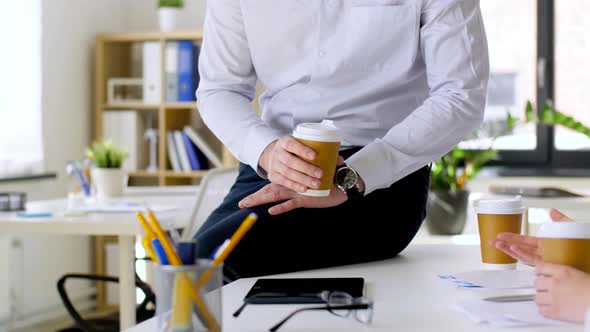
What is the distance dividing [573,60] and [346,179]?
4423 millimetres

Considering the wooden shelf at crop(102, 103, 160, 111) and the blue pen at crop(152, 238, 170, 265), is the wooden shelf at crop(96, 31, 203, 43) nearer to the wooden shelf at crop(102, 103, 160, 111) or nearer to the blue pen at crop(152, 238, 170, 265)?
the wooden shelf at crop(102, 103, 160, 111)

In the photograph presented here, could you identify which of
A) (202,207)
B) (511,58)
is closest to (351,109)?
(202,207)

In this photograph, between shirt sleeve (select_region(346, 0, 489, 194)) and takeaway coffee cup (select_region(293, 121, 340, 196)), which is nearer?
takeaway coffee cup (select_region(293, 121, 340, 196))

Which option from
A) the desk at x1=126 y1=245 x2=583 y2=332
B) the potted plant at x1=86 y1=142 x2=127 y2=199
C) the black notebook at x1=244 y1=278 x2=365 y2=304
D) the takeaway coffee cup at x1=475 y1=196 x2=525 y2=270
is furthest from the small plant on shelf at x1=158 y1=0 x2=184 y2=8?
the black notebook at x1=244 y1=278 x2=365 y2=304

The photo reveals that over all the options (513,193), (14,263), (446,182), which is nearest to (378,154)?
(513,193)

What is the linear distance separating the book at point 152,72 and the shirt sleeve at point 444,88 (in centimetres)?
401

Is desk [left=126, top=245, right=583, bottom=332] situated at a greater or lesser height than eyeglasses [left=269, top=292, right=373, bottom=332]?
lesser

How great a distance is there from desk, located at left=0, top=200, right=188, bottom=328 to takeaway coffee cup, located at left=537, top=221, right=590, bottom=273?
1927 millimetres

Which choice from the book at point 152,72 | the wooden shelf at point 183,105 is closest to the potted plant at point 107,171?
the wooden shelf at point 183,105

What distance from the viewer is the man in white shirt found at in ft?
5.22

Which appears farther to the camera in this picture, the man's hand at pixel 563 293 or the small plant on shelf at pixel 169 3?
the small plant on shelf at pixel 169 3

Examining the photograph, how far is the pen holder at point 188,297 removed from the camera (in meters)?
0.92

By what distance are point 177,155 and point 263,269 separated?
13.7ft

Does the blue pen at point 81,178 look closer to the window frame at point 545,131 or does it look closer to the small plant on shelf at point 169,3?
the small plant on shelf at point 169,3
